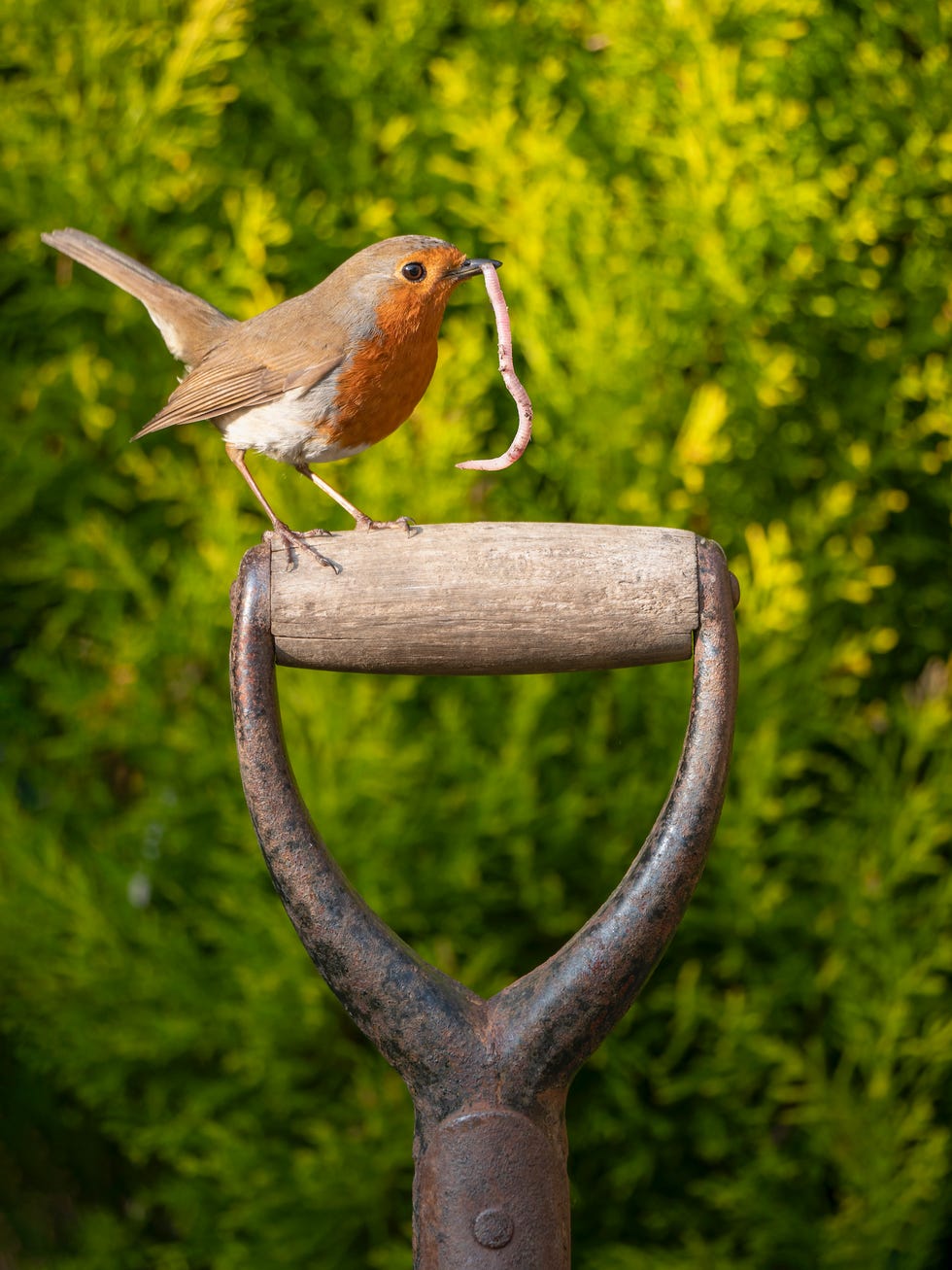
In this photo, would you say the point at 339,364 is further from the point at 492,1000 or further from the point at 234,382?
the point at 492,1000

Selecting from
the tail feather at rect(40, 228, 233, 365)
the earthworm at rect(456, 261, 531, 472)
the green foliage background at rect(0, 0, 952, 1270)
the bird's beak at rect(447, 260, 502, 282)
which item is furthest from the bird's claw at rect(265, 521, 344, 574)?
the green foliage background at rect(0, 0, 952, 1270)

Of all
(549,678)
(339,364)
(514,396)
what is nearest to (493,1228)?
(514,396)

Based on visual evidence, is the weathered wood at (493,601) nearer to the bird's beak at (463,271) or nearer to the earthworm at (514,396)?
the earthworm at (514,396)

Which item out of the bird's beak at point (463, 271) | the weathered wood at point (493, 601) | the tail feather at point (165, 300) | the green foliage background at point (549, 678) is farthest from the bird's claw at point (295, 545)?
the green foliage background at point (549, 678)

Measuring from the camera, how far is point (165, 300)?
1771 millimetres

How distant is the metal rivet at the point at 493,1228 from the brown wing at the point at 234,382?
829 mm

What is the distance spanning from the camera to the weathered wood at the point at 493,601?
119 centimetres

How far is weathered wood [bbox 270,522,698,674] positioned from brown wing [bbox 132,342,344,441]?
1.02 ft

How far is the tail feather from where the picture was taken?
1.74m

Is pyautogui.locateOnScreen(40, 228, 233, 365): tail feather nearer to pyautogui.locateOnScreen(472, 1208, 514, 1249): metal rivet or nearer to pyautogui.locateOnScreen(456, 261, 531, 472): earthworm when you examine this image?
pyautogui.locateOnScreen(456, 261, 531, 472): earthworm

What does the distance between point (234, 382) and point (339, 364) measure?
165 millimetres

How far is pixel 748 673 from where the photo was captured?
228 centimetres

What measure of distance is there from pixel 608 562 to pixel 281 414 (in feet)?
1.49

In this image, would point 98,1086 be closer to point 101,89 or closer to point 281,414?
point 281,414
